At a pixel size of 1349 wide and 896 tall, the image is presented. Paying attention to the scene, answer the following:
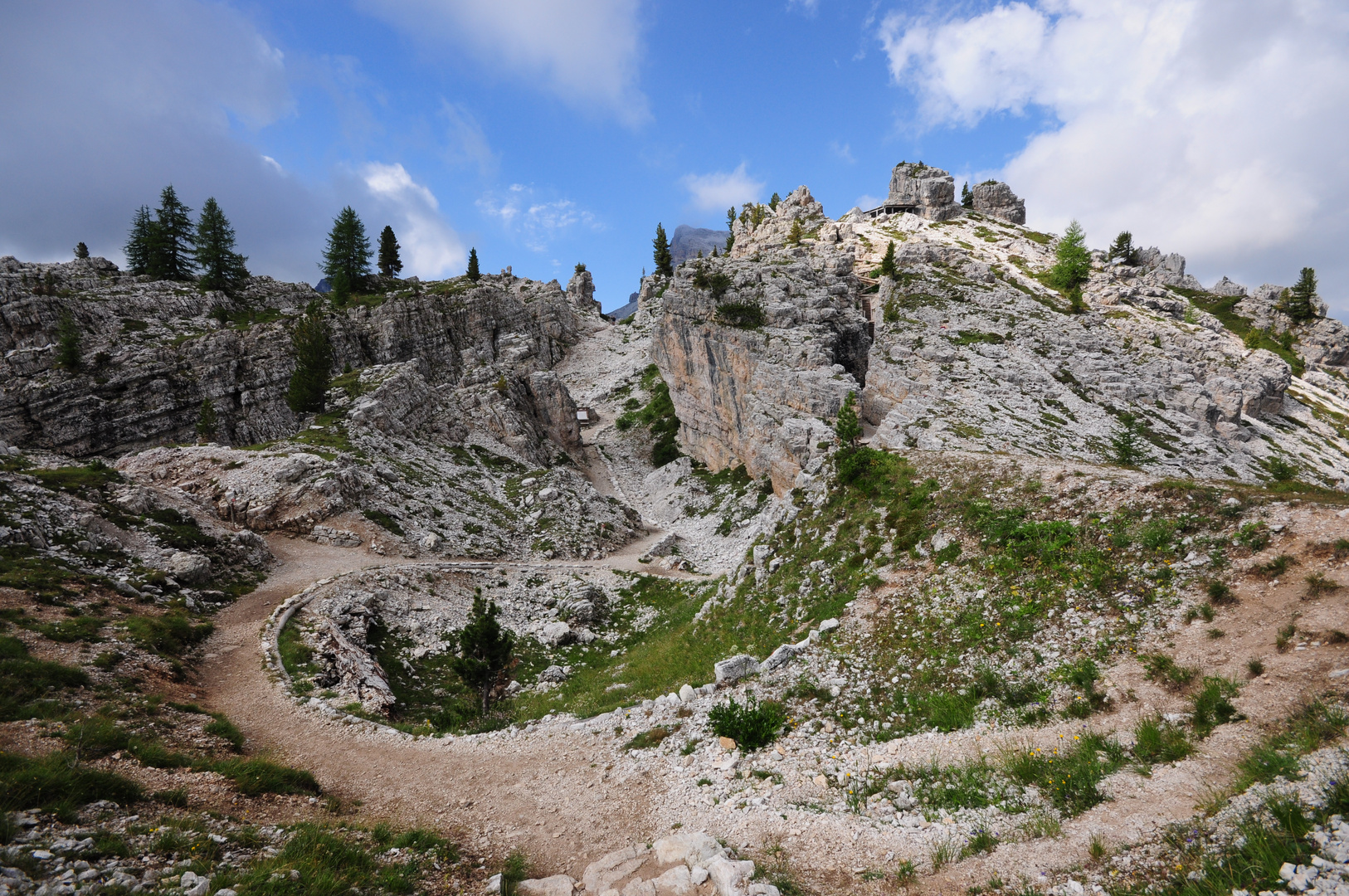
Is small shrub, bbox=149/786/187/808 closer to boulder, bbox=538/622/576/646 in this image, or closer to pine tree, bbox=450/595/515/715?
pine tree, bbox=450/595/515/715

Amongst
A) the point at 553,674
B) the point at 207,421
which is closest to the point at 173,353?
the point at 207,421

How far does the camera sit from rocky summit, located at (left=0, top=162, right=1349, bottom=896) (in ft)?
27.8

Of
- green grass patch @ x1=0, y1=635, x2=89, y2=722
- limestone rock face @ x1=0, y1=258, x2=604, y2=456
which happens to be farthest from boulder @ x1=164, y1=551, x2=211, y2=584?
limestone rock face @ x1=0, y1=258, x2=604, y2=456

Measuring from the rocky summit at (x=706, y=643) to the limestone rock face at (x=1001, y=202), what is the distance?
85.5 meters

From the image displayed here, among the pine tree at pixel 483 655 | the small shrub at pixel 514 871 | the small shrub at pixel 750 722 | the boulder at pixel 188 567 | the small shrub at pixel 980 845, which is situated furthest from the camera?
the boulder at pixel 188 567

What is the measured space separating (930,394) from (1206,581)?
37.7 m

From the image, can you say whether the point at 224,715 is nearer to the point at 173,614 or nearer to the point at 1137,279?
the point at 173,614

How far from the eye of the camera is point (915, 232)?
111000 millimetres

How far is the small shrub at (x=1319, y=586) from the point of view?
10250 mm

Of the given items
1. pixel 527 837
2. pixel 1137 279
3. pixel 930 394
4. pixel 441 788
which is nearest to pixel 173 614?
pixel 441 788

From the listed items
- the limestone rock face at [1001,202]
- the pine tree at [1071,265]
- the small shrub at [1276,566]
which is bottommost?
the small shrub at [1276,566]

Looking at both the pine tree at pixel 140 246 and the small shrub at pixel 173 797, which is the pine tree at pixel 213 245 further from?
the small shrub at pixel 173 797

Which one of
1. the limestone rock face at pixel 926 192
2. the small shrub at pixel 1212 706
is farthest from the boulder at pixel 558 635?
the limestone rock face at pixel 926 192

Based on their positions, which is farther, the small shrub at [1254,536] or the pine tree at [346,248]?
the pine tree at [346,248]
